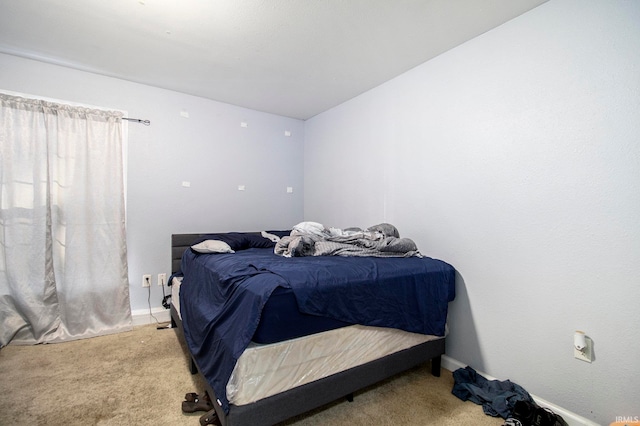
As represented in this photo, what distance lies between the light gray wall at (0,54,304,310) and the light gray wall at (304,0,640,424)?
6.36 feet

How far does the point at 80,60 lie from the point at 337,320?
313 centimetres

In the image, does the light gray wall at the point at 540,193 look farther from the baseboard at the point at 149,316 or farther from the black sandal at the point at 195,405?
the baseboard at the point at 149,316

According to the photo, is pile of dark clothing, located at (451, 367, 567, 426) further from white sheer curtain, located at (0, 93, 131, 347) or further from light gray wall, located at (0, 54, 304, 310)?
white sheer curtain, located at (0, 93, 131, 347)

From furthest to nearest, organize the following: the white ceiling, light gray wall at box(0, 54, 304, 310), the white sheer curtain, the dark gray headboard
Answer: the dark gray headboard < light gray wall at box(0, 54, 304, 310) < the white sheer curtain < the white ceiling

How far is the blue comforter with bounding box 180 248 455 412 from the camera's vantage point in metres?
1.37

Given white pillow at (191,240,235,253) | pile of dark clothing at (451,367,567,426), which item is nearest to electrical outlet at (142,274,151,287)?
white pillow at (191,240,235,253)

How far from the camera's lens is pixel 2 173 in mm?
2387

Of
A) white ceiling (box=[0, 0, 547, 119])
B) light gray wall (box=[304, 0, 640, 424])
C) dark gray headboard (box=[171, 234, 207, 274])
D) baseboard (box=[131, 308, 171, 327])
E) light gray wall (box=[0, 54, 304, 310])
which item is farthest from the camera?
dark gray headboard (box=[171, 234, 207, 274])

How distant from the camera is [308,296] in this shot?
56.7 inches

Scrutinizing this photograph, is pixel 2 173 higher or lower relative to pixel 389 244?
higher

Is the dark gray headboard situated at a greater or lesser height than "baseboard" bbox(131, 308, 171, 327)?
greater

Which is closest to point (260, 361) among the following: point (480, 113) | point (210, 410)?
point (210, 410)

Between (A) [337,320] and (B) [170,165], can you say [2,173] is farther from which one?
(A) [337,320]

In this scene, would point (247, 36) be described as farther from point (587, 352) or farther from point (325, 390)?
point (587, 352)
